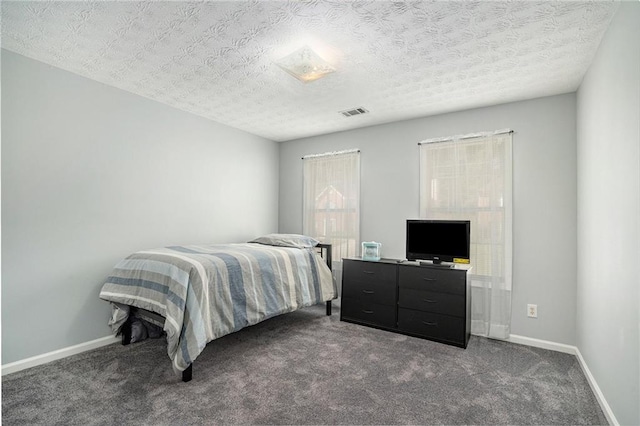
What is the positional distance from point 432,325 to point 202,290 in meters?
2.17

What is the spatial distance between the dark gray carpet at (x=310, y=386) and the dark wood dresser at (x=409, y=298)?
0.67 ft

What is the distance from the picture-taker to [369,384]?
2586 millimetres

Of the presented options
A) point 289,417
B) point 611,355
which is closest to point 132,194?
point 289,417

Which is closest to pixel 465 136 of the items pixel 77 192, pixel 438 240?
pixel 438 240

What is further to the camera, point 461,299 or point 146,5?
point 461,299

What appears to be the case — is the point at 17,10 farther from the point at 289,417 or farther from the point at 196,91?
the point at 289,417

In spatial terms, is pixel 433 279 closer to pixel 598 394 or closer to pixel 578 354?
pixel 578 354

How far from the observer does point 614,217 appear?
2.18m

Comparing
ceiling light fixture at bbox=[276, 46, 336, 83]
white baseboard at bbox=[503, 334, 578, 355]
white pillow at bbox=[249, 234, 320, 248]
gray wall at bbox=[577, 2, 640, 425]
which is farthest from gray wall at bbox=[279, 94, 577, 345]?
white pillow at bbox=[249, 234, 320, 248]

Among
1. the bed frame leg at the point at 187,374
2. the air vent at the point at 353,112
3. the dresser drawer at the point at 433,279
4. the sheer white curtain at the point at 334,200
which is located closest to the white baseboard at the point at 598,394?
the dresser drawer at the point at 433,279

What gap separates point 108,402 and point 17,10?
2.55 m

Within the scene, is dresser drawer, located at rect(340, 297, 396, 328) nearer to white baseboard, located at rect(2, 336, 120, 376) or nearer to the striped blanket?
the striped blanket

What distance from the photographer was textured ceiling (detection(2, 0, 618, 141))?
7.22 feet

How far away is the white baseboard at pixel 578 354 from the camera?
2.17 metres
